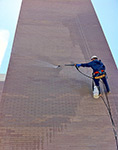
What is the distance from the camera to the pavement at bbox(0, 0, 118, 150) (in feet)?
8.15

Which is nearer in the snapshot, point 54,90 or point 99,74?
point 99,74

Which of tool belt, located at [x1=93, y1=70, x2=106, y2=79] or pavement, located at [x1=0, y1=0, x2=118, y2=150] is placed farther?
tool belt, located at [x1=93, y1=70, x2=106, y2=79]

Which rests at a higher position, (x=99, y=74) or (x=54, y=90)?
(x=99, y=74)

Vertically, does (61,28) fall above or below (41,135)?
above

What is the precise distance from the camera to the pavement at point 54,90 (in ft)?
8.15

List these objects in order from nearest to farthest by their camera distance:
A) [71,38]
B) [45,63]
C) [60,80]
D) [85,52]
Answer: [60,80] → [45,63] → [85,52] → [71,38]

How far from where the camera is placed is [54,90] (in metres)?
3.13

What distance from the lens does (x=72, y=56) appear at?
3.83m

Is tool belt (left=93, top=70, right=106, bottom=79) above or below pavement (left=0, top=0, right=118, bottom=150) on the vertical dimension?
above

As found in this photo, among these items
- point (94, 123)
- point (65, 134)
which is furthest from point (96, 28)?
point (65, 134)

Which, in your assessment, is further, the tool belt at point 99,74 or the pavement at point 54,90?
the tool belt at point 99,74

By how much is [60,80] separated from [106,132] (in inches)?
50.3

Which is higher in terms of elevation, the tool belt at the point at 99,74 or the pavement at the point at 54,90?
the tool belt at the point at 99,74

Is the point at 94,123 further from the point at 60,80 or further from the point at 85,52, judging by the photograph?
the point at 85,52
